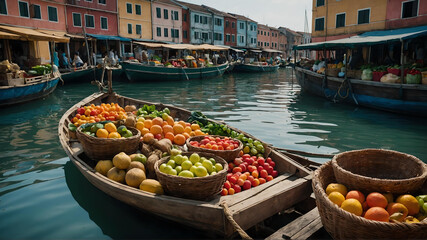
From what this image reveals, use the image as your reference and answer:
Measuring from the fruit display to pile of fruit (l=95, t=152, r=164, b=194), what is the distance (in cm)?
41

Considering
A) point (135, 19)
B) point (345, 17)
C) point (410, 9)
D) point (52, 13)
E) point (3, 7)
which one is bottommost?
point (410, 9)

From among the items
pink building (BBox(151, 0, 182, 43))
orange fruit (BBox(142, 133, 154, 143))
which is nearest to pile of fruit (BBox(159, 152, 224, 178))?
orange fruit (BBox(142, 133, 154, 143))

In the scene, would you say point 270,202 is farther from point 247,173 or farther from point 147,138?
point 147,138

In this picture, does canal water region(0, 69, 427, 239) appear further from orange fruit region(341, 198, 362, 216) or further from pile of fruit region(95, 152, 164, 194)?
orange fruit region(341, 198, 362, 216)

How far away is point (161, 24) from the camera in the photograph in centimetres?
3403

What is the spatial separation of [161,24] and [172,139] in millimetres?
31536

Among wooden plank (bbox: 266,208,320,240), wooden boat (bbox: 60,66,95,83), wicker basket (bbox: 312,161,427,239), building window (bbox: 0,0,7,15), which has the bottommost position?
wooden plank (bbox: 266,208,320,240)

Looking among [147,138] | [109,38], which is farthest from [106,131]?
[109,38]

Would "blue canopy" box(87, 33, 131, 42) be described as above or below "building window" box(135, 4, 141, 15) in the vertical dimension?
below

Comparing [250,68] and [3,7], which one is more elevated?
[3,7]

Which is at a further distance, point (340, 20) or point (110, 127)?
point (340, 20)

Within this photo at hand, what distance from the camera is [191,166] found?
3.48 meters

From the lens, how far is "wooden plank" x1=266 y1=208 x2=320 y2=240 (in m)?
2.75

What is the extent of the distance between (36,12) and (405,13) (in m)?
25.0
